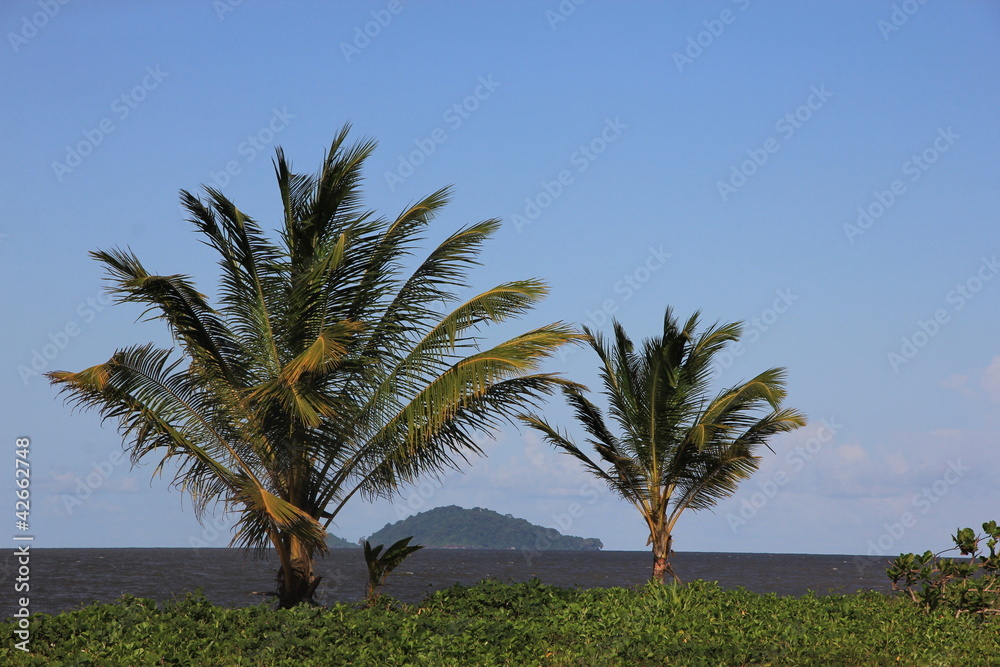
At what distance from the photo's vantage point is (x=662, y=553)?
14422 millimetres

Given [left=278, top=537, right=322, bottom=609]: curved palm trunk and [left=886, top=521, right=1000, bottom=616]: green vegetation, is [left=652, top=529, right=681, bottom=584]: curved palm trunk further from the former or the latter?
[left=278, top=537, right=322, bottom=609]: curved palm trunk

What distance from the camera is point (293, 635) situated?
8.38 metres

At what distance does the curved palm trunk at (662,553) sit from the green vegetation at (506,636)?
11.2 feet

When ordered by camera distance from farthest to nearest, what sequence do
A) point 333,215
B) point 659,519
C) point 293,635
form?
1. point 659,519
2. point 333,215
3. point 293,635

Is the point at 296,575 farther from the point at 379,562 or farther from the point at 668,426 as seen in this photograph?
the point at 668,426

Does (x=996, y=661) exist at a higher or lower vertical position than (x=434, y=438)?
lower

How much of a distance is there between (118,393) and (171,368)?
703mm

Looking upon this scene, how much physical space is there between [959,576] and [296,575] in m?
9.46

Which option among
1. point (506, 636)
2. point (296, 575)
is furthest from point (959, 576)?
point (296, 575)

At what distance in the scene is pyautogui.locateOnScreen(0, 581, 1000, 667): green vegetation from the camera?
8.00 metres

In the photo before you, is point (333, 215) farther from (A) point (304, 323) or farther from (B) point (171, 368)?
(B) point (171, 368)

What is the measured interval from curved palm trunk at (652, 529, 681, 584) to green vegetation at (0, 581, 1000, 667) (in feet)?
11.2

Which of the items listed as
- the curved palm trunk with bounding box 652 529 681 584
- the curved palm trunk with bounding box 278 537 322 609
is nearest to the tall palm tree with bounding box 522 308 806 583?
the curved palm trunk with bounding box 652 529 681 584

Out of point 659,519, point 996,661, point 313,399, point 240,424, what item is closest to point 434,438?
point 313,399
